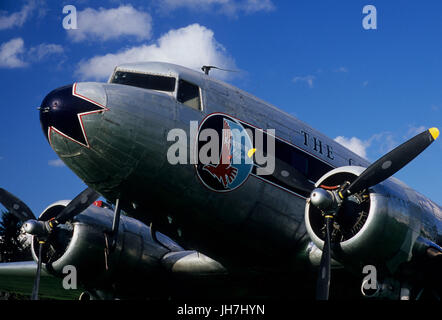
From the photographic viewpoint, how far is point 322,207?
8.46m

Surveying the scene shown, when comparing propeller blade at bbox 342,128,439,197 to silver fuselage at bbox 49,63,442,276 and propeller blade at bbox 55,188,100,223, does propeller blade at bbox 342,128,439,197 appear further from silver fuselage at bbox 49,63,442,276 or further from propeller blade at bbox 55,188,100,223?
propeller blade at bbox 55,188,100,223

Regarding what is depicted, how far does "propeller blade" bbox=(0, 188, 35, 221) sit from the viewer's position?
1275 centimetres

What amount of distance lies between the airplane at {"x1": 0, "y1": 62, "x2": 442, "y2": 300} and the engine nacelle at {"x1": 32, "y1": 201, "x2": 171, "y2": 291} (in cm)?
279

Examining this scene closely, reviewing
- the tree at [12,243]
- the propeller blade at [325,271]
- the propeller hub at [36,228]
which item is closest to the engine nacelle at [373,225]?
the propeller blade at [325,271]

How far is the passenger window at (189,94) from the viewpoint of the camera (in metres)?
9.12

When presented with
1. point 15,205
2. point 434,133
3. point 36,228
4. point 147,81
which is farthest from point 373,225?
point 15,205

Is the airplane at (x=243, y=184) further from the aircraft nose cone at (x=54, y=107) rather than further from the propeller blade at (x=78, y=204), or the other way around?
the propeller blade at (x=78, y=204)

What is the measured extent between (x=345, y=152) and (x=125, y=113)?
576 centimetres

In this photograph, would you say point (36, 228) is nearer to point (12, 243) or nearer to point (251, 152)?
point (251, 152)

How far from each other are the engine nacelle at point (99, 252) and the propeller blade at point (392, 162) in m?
5.79

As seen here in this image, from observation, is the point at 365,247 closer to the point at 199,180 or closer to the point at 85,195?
the point at 199,180

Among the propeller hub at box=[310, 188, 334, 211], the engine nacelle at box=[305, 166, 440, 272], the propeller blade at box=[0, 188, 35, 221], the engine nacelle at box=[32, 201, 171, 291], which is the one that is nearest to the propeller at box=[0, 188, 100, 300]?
the engine nacelle at box=[32, 201, 171, 291]

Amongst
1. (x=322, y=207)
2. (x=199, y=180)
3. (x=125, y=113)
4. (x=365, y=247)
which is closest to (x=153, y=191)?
(x=199, y=180)
